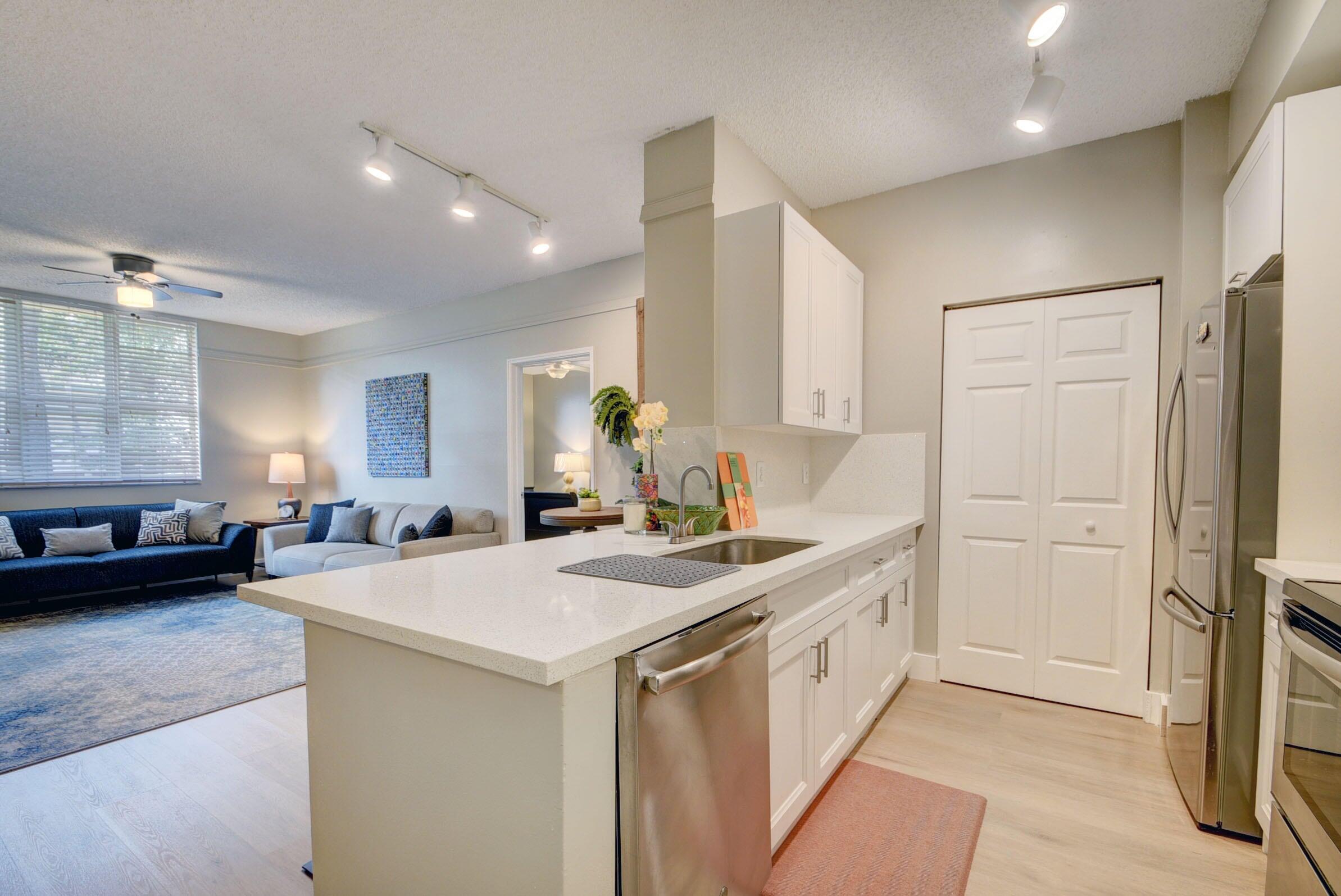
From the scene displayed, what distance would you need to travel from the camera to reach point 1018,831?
6.25ft

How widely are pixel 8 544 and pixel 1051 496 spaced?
7.53m

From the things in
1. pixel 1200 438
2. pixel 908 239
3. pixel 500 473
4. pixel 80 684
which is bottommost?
pixel 80 684

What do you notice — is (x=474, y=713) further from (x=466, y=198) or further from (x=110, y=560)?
(x=110, y=560)

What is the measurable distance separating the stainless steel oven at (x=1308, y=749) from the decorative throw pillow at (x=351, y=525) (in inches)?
244

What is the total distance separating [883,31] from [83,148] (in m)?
3.68

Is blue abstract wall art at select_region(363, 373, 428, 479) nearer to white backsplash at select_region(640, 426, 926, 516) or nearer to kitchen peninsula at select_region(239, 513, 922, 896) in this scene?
white backsplash at select_region(640, 426, 926, 516)

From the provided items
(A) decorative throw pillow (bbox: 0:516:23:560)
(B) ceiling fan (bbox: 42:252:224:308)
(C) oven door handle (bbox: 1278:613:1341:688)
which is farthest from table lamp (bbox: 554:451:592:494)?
(C) oven door handle (bbox: 1278:613:1341:688)

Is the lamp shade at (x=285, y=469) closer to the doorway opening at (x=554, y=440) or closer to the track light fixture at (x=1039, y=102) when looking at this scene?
the doorway opening at (x=554, y=440)

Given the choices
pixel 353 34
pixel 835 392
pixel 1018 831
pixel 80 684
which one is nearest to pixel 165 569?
pixel 80 684

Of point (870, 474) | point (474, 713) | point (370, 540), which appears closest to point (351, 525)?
point (370, 540)

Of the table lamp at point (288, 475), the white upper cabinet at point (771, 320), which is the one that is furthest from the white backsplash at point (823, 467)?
the table lamp at point (288, 475)

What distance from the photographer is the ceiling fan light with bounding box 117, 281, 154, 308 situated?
14.1 ft

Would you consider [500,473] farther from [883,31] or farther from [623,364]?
[883,31]

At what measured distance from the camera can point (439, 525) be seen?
16.5 ft
